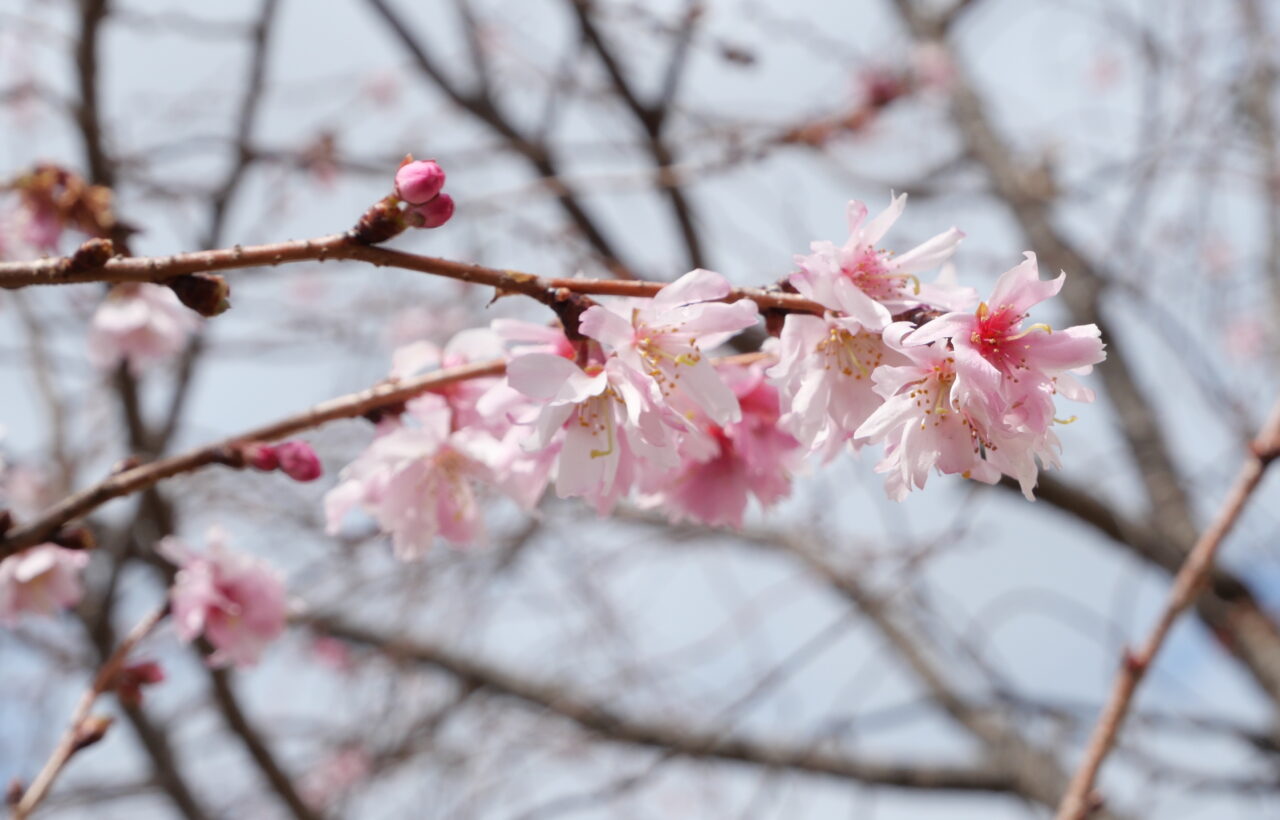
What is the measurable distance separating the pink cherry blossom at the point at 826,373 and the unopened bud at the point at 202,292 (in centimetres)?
53

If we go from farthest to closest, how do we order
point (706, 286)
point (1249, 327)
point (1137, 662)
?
1. point (1249, 327)
2. point (1137, 662)
3. point (706, 286)

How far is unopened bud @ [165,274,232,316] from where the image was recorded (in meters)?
0.88

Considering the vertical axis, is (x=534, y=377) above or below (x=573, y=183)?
above

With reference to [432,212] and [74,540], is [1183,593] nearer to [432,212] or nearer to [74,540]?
[432,212]

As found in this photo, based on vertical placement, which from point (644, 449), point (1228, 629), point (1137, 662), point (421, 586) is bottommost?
point (421, 586)

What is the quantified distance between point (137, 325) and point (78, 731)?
1091 mm

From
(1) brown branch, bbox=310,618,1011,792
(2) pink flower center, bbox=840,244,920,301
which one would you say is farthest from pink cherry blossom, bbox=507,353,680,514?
(1) brown branch, bbox=310,618,1011,792

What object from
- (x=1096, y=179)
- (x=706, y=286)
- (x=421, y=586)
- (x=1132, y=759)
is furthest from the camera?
(x=1096, y=179)

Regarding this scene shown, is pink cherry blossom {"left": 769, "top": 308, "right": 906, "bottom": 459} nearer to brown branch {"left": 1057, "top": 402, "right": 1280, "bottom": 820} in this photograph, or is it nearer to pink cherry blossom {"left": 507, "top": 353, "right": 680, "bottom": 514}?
pink cherry blossom {"left": 507, "top": 353, "right": 680, "bottom": 514}

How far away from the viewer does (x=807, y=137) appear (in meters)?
3.60

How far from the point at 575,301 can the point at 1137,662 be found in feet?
3.04

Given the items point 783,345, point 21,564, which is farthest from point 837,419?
point 21,564

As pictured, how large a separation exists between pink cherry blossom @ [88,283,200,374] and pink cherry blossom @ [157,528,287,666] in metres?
0.74

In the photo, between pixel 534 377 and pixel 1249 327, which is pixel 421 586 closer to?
pixel 534 377
